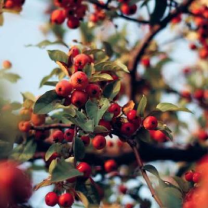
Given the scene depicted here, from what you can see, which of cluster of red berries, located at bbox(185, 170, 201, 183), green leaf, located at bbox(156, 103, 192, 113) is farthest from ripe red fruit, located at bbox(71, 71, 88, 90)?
cluster of red berries, located at bbox(185, 170, 201, 183)

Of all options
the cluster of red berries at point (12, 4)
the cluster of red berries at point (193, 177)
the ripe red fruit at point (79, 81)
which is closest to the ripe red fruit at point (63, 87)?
the ripe red fruit at point (79, 81)

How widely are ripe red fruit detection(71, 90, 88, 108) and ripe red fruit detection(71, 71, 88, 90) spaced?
0.03m

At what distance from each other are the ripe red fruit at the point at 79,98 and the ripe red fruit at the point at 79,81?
0.09 ft

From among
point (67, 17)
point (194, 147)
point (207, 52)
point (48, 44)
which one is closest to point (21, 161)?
point (48, 44)

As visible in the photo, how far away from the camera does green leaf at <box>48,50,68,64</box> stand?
2081 mm

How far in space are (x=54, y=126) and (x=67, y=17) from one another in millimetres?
864

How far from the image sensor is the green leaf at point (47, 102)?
191cm

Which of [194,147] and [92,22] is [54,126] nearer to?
[92,22]

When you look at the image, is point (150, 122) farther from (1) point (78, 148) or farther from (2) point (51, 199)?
(2) point (51, 199)

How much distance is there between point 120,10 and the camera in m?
2.96

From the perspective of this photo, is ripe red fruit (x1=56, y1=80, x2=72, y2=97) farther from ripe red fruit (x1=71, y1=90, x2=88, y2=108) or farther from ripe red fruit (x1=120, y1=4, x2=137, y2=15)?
ripe red fruit (x1=120, y1=4, x2=137, y2=15)

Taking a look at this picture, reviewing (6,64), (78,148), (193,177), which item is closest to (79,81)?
(78,148)

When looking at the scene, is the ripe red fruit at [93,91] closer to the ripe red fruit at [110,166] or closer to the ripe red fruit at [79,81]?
the ripe red fruit at [79,81]

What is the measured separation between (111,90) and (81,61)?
20cm
